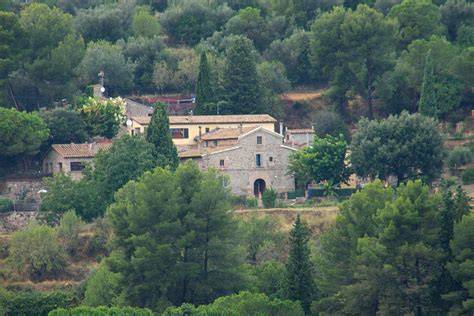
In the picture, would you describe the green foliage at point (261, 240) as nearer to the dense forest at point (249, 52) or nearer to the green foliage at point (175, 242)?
the green foliage at point (175, 242)

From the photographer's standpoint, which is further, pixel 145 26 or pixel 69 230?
pixel 145 26

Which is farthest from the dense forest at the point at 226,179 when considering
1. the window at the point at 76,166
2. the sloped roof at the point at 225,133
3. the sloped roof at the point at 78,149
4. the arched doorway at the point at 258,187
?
the sloped roof at the point at 225,133

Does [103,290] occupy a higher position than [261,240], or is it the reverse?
[261,240]

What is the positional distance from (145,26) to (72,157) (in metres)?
20.5

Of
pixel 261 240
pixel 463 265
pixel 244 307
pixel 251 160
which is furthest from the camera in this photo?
pixel 251 160

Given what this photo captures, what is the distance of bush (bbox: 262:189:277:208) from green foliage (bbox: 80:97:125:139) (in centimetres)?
895

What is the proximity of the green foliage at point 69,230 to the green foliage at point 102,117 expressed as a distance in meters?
8.75

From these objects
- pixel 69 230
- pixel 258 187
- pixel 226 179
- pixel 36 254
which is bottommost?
pixel 36 254

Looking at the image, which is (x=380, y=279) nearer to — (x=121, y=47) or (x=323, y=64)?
(x=323, y=64)

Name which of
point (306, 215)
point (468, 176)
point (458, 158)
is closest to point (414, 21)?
point (458, 158)

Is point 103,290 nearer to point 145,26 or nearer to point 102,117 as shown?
point 102,117

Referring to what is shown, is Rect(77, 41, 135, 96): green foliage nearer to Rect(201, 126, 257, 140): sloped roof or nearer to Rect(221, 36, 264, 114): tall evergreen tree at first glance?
Rect(221, 36, 264, 114): tall evergreen tree

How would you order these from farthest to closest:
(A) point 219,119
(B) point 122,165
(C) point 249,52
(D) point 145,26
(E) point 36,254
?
(D) point 145,26 < (C) point 249,52 < (A) point 219,119 < (B) point 122,165 < (E) point 36,254

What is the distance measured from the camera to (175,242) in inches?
3145
